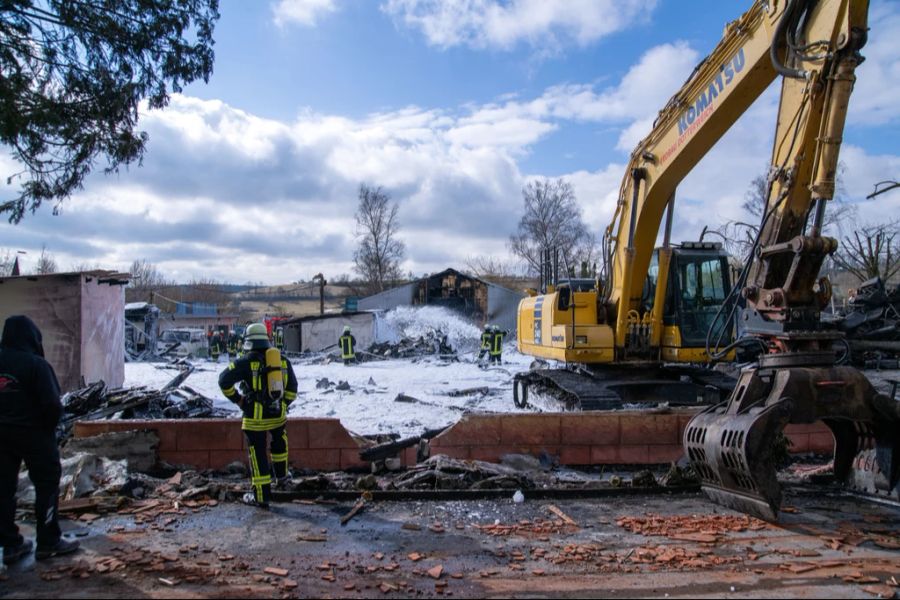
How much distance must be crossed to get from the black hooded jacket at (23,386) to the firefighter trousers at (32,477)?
0.28 feet

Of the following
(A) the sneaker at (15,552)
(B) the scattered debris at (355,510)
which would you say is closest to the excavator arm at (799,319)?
(B) the scattered debris at (355,510)

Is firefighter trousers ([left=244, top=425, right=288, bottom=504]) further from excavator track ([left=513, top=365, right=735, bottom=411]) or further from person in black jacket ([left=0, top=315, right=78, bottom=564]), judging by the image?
excavator track ([left=513, top=365, right=735, bottom=411])

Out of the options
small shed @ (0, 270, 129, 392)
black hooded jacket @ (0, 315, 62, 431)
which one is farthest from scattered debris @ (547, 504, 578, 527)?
small shed @ (0, 270, 129, 392)

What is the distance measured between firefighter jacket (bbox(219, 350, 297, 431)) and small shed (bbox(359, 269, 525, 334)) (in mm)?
37003

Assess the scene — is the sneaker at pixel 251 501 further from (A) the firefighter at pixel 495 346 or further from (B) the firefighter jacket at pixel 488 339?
(B) the firefighter jacket at pixel 488 339

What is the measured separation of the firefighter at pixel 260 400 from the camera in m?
6.05

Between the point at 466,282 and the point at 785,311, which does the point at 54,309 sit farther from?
the point at 466,282

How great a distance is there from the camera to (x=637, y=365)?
10.2m

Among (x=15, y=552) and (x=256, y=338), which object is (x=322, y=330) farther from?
Answer: (x=15, y=552)

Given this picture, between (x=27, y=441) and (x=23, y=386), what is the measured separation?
0.40 meters

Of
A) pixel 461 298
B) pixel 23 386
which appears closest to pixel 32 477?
pixel 23 386

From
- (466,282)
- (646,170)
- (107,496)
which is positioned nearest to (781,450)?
(646,170)

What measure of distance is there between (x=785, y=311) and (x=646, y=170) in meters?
4.26

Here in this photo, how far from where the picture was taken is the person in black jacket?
473 centimetres
